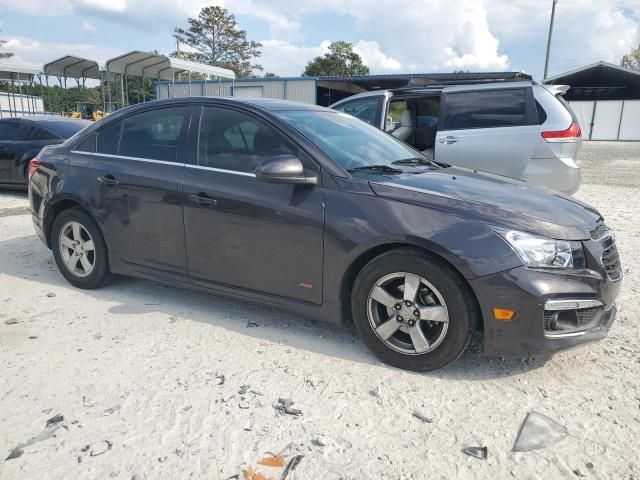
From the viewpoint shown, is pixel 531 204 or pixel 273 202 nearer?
pixel 531 204

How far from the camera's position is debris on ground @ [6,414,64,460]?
7.79ft

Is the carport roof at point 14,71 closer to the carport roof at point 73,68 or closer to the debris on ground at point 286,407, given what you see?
the carport roof at point 73,68

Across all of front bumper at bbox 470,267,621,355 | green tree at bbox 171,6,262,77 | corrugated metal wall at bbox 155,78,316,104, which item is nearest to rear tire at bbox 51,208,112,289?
front bumper at bbox 470,267,621,355

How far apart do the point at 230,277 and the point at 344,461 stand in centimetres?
173

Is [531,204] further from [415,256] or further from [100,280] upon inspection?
[100,280]

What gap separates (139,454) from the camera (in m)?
2.37

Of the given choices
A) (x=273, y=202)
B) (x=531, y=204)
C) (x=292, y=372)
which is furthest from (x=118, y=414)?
(x=531, y=204)

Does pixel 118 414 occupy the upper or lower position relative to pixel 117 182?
lower

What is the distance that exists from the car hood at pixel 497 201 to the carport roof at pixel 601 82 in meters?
34.2

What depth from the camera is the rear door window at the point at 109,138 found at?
4.35 metres

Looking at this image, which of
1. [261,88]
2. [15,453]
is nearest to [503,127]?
[15,453]

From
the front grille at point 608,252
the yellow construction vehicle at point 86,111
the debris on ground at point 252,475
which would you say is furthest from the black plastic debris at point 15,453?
the yellow construction vehicle at point 86,111

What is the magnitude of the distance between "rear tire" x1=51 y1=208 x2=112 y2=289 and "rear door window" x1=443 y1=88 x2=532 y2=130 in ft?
15.2

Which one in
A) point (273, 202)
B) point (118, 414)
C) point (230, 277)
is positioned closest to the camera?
point (118, 414)
